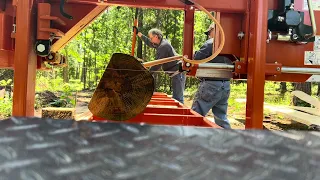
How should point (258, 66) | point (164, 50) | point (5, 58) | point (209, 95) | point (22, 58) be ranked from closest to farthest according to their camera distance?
point (22, 58), point (258, 66), point (5, 58), point (209, 95), point (164, 50)

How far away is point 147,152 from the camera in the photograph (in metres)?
1.02

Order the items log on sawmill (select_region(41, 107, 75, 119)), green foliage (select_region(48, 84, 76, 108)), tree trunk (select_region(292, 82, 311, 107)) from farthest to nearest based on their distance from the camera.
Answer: tree trunk (select_region(292, 82, 311, 107))
green foliage (select_region(48, 84, 76, 108))
log on sawmill (select_region(41, 107, 75, 119))

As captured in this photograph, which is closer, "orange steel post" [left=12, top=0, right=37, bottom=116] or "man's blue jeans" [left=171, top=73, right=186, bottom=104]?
"orange steel post" [left=12, top=0, right=37, bottom=116]

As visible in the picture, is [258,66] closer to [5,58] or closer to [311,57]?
[311,57]

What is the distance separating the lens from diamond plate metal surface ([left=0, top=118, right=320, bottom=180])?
94cm

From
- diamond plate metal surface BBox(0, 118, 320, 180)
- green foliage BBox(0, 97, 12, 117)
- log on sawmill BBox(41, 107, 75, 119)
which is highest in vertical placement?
diamond plate metal surface BBox(0, 118, 320, 180)

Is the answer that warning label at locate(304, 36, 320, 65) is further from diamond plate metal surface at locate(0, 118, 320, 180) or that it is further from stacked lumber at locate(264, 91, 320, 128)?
stacked lumber at locate(264, 91, 320, 128)

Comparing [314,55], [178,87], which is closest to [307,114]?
[178,87]

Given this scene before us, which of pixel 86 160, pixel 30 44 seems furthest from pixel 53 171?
pixel 30 44

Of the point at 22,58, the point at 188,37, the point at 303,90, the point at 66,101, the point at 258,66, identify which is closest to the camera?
the point at 22,58

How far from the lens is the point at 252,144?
1.04 metres

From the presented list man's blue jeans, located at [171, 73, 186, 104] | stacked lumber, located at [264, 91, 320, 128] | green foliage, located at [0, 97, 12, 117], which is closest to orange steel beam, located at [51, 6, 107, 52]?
man's blue jeans, located at [171, 73, 186, 104]

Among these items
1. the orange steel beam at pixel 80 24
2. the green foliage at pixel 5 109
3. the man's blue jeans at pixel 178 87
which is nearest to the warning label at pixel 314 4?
the orange steel beam at pixel 80 24

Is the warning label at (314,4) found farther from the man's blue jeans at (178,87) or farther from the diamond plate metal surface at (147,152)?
the man's blue jeans at (178,87)
